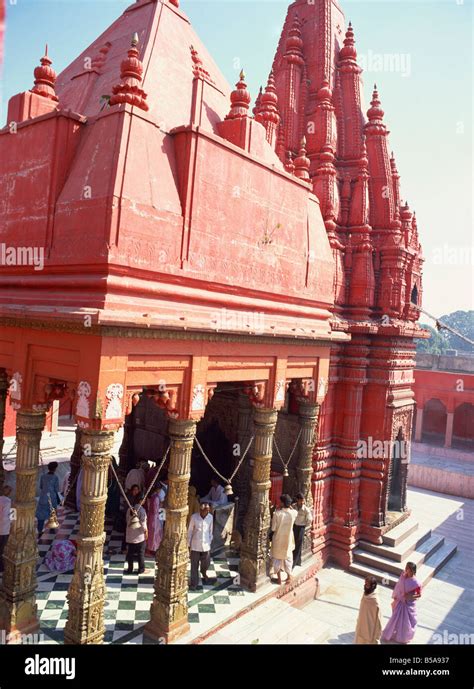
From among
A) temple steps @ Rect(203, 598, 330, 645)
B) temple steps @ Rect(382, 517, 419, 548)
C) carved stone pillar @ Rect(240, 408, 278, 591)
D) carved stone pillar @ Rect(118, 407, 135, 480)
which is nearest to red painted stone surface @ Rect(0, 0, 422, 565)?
temple steps @ Rect(382, 517, 419, 548)

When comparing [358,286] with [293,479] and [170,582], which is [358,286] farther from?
[170,582]

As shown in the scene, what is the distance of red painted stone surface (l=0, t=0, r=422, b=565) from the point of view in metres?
5.85

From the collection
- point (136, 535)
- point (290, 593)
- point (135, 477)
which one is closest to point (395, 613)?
point (290, 593)

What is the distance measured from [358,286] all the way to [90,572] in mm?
9229

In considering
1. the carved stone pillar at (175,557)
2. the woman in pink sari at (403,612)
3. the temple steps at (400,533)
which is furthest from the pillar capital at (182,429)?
the temple steps at (400,533)

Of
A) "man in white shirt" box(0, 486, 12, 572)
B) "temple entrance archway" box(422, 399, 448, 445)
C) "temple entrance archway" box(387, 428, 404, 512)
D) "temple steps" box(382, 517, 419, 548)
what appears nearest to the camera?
"man in white shirt" box(0, 486, 12, 572)

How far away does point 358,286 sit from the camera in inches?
479

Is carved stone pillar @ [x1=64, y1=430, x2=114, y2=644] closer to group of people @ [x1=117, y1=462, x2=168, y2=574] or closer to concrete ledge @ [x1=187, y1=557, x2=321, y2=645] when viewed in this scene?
concrete ledge @ [x1=187, y1=557, x2=321, y2=645]

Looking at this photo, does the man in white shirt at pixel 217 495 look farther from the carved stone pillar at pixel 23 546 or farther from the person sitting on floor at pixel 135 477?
the carved stone pillar at pixel 23 546

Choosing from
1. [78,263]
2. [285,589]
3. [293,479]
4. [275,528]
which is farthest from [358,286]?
[78,263]

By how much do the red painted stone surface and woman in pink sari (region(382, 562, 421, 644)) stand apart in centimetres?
246

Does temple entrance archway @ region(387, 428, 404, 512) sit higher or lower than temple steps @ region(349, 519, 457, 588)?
higher

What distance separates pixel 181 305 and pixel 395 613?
665 centimetres

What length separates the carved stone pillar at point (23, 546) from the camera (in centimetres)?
630
